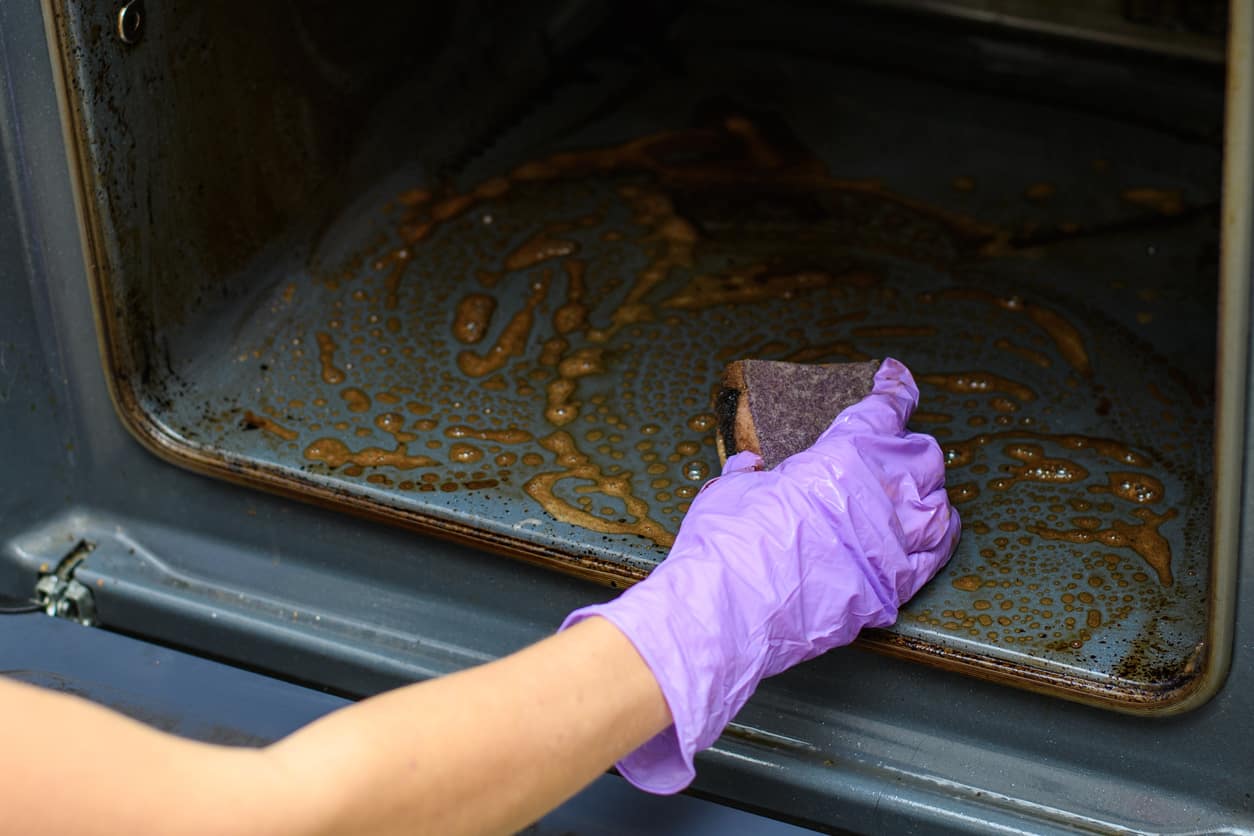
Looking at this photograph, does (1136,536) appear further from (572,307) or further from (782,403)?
(572,307)

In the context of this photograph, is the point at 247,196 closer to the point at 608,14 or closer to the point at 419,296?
the point at 419,296

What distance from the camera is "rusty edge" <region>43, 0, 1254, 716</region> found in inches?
31.7

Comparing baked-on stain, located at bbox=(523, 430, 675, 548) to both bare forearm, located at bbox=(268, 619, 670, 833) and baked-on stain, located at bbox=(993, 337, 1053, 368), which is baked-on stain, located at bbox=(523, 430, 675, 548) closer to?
bare forearm, located at bbox=(268, 619, 670, 833)

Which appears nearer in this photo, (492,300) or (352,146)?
(492,300)

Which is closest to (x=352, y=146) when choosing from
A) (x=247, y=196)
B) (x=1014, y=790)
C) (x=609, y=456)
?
(x=247, y=196)

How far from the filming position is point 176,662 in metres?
1.25

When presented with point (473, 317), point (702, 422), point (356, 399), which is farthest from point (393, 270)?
point (702, 422)

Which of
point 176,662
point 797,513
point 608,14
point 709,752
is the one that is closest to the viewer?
point 797,513

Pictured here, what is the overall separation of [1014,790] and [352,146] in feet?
3.87

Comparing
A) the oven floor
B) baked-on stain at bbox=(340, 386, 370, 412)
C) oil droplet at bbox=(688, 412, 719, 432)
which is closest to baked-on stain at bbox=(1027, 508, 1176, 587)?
the oven floor

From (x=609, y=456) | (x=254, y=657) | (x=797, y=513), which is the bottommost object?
(x=254, y=657)

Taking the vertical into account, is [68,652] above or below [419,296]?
below

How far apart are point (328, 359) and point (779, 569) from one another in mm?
714

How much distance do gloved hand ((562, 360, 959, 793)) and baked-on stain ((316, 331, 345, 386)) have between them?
1.74ft
